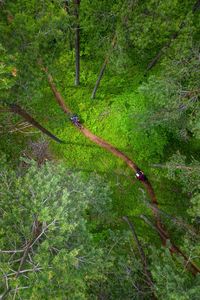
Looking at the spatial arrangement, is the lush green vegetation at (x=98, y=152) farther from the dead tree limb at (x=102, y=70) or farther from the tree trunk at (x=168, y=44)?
the dead tree limb at (x=102, y=70)

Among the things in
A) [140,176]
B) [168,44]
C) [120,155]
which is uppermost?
[168,44]

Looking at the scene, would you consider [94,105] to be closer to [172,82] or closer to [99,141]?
[99,141]

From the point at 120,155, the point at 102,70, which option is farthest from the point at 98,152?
the point at 102,70

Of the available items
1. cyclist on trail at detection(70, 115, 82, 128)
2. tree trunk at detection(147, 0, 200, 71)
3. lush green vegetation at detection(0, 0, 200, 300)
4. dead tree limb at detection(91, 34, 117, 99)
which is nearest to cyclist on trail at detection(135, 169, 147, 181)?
lush green vegetation at detection(0, 0, 200, 300)

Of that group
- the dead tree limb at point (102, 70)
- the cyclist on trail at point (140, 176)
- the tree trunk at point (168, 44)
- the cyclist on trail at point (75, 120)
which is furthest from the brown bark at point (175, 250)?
the tree trunk at point (168, 44)

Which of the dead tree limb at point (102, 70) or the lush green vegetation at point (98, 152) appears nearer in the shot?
the lush green vegetation at point (98, 152)

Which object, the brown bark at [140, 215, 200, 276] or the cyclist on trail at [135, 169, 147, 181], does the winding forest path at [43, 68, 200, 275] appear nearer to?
the brown bark at [140, 215, 200, 276]

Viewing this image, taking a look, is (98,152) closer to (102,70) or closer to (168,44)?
(102,70)

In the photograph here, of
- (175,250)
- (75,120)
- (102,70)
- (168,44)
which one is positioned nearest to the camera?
(175,250)
